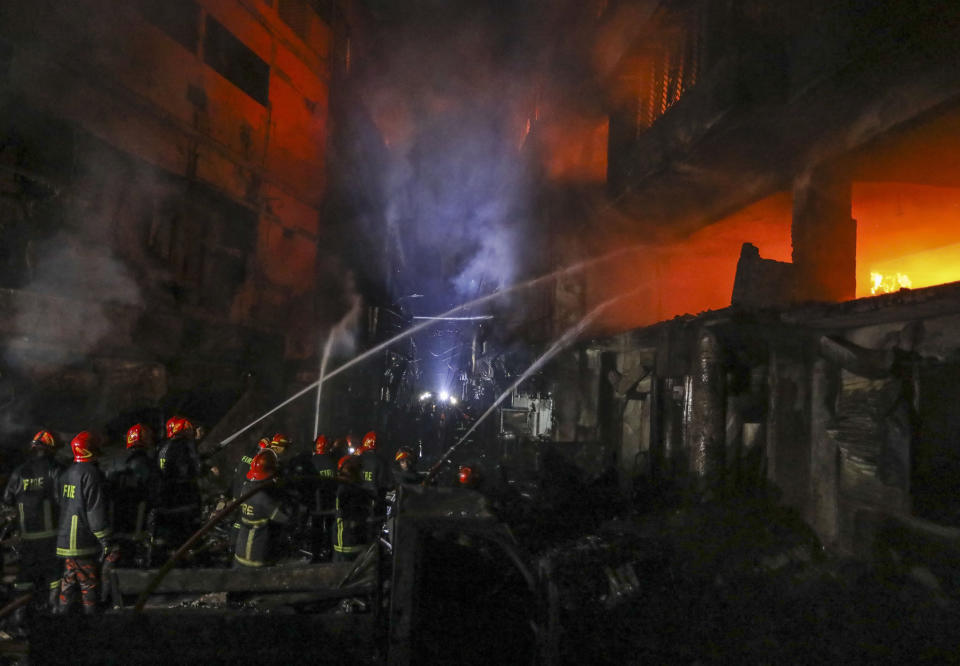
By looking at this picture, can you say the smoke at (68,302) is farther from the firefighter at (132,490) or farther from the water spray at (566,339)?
the water spray at (566,339)

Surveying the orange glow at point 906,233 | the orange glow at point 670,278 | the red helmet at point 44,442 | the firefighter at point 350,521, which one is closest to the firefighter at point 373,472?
the firefighter at point 350,521

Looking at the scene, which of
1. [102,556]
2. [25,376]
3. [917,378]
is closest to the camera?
[917,378]

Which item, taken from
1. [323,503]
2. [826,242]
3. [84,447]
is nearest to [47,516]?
[84,447]

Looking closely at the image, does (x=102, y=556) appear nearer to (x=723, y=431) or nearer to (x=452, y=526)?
(x=452, y=526)

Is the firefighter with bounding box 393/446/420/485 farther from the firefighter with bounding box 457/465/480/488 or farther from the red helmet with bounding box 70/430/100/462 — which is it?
the red helmet with bounding box 70/430/100/462

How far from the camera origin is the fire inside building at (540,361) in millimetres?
4590

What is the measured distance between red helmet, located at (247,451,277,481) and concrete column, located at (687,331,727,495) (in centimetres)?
565

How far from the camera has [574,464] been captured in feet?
34.6

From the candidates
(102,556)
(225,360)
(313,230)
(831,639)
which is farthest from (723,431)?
(313,230)

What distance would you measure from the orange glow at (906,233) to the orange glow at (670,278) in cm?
208

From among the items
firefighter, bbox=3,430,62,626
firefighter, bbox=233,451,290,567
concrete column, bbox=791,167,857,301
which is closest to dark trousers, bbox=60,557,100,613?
firefighter, bbox=3,430,62,626

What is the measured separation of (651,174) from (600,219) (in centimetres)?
313

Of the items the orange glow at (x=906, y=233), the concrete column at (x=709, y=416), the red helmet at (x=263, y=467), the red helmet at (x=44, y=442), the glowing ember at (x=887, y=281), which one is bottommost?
the red helmet at (x=263, y=467)

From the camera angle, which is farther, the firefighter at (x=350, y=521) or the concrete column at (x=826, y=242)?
the concrete column at (x=826, y=242)
